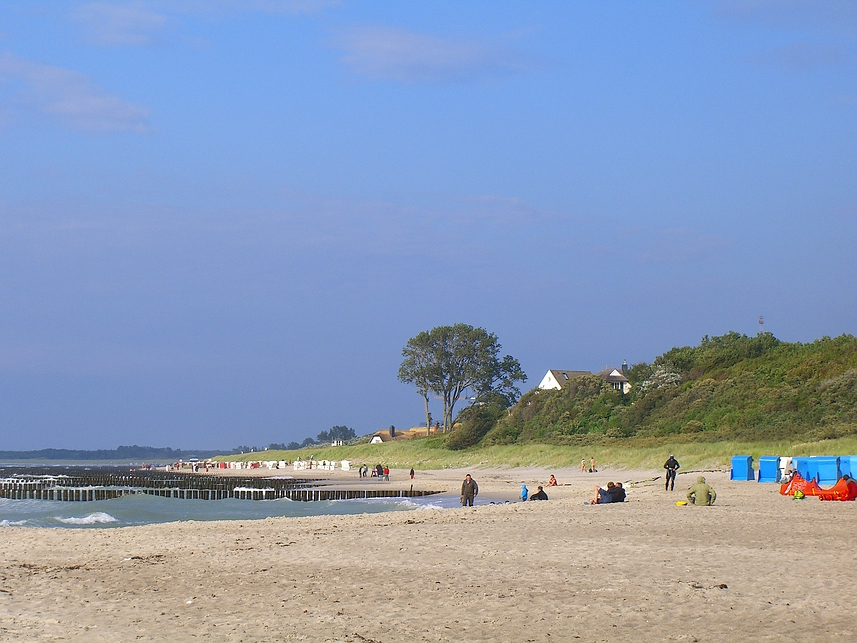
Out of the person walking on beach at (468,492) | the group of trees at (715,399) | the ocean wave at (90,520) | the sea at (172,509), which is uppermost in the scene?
the group of trees at (715,399)

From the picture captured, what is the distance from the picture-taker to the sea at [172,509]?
29756 mm

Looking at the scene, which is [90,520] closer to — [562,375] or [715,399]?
[715,399]

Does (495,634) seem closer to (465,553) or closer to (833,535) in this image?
(465,553)

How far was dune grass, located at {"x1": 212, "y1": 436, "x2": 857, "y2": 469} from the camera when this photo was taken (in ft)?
123

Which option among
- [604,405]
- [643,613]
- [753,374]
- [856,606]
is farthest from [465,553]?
[604,405]

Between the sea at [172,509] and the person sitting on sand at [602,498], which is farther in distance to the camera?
the sea at [172,509]

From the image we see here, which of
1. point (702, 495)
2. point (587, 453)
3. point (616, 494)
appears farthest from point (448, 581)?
point (587, 453)

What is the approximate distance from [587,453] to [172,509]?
23387mm

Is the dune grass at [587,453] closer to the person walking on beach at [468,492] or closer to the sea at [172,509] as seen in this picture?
the sea at [172,509]

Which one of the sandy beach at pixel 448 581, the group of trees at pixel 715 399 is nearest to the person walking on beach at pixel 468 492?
the sandy beach at pixel 448 581

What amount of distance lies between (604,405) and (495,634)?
5866 cm

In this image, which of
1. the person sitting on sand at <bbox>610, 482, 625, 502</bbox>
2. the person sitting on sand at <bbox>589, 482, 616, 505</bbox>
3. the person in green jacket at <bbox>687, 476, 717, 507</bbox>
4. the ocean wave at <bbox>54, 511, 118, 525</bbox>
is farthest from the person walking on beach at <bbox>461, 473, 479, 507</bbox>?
the ocean wave at <bbox>54, 511, 118, 525</bbox>

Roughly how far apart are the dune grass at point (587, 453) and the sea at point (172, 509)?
11313 millimetres

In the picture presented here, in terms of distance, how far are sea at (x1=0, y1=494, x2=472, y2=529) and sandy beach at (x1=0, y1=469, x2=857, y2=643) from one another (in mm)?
10665
